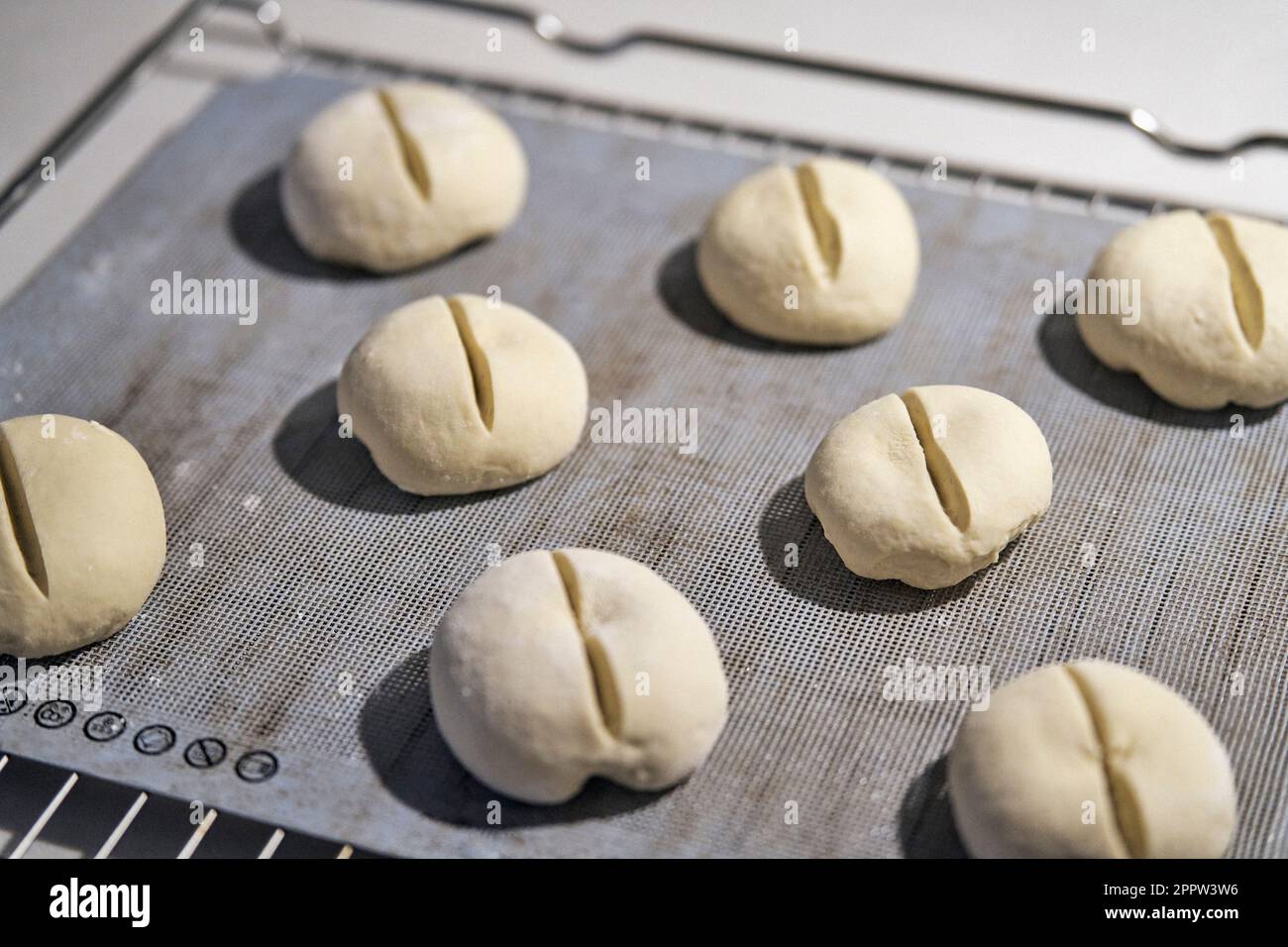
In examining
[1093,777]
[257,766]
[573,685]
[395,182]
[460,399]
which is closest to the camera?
[1093,777]

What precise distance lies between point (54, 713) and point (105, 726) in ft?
0.36

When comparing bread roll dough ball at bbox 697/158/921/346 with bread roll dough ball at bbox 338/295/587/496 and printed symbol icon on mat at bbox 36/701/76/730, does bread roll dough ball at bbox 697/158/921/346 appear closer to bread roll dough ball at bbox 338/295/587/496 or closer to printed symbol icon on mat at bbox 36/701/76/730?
bread roll dough ball at bbox 338/295/587/496

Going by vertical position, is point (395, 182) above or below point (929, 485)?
above

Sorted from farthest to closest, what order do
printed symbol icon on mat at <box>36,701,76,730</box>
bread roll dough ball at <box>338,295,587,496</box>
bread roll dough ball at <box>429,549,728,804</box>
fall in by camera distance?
1. bread roll dough ball at <box>338,295,587,496</box>
2. printed symbol icon on mat at <box>36,701,76,730</box>
3. bread roll dough ball at <box>429,549,728,804</box>

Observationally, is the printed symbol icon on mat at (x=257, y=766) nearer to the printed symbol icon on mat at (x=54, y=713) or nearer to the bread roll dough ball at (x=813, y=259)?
the printed symbol icon on mat at (x=54, y=713)

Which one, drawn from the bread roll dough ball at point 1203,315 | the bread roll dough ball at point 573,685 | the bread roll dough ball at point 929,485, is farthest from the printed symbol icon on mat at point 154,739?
the bread roll dough ball at point 1203,315

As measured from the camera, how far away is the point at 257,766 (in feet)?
8.01

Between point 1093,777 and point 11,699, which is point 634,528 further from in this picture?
point 11,699

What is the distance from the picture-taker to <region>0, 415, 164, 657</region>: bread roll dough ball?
2527mm

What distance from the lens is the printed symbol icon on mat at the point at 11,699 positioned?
8.30ft

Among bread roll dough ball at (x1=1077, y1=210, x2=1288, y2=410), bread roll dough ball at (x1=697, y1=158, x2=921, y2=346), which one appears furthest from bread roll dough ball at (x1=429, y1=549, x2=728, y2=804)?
bread roll dough ball at (x1=1077, y1=210, x2=1288, y2=410)

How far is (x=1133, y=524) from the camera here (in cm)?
279

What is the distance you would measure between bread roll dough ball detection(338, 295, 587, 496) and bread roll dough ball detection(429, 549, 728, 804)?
0.45 meters

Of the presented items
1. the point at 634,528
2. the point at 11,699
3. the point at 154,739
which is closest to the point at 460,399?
the point at 634,528
